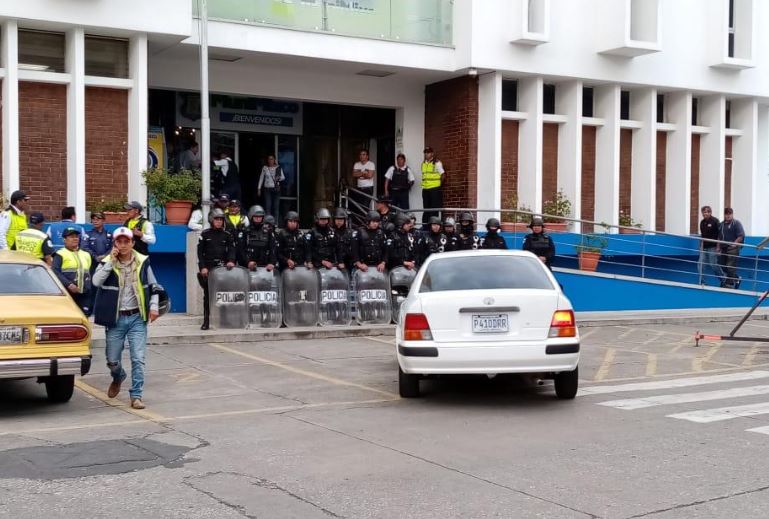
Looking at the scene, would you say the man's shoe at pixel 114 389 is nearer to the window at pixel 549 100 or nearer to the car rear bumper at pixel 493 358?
the car rear bumper at pixel 493 358

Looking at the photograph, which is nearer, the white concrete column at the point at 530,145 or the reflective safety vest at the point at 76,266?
the reflective safety vest at the point at 76,266

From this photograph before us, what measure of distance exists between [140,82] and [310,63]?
4056 millimetres

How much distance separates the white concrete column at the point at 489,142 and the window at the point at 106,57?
7704mm

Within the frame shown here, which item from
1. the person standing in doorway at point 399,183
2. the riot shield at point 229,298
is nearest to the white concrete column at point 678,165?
the person standing in doorway at point 399,183

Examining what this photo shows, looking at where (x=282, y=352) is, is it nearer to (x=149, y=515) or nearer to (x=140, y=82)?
(x=140, y=82)

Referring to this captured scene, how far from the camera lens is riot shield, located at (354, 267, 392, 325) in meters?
15.6

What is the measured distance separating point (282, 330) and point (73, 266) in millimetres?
3546

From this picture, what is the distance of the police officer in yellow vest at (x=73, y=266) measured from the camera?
476 inches

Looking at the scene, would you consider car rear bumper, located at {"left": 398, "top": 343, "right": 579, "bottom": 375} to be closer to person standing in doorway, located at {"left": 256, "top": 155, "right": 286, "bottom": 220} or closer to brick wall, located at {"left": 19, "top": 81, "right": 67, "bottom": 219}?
brick wall, located at {"left": 19, "top": 81, "right": 67, "bottom": 219}

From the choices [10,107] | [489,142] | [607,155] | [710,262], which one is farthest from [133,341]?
[710,262]

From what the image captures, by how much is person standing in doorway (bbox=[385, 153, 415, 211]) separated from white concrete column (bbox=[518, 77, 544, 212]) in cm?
254

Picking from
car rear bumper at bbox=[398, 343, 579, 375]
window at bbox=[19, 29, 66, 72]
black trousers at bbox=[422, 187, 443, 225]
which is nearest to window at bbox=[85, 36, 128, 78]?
window at bbox=[19, 29, 66, 72]

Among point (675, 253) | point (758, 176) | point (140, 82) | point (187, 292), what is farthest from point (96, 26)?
point (758, 176)

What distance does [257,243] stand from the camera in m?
14.8
